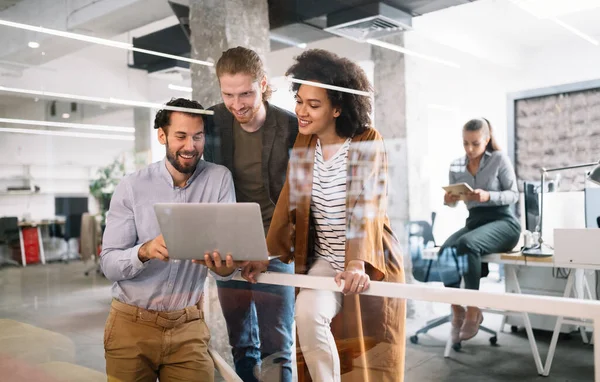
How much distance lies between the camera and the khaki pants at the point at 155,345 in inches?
78.5

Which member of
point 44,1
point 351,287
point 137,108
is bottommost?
point 351,287

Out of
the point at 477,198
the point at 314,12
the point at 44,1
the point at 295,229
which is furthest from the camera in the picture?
the point at 44,1

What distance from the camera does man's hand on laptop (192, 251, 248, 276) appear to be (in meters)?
1.79

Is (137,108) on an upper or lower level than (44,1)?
lower

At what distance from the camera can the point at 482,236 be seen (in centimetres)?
170

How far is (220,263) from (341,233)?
40 centimetres

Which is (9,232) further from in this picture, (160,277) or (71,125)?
(160,277)

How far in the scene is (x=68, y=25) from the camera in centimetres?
250

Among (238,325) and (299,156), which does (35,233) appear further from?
(299,156)

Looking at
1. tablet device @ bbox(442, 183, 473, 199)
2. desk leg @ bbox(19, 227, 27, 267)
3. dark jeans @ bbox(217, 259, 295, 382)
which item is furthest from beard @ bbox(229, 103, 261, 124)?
desk leg @ bbox(19, 227, 27, 267)

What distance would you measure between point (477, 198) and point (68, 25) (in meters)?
1.86

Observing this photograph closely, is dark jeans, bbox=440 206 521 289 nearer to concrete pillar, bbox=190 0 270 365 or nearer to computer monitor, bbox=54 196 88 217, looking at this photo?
concrete pillar, bbox=190 0 270 365

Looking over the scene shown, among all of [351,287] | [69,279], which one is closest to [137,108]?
[69,279]

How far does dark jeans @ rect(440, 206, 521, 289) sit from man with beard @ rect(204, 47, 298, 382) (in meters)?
0.60
